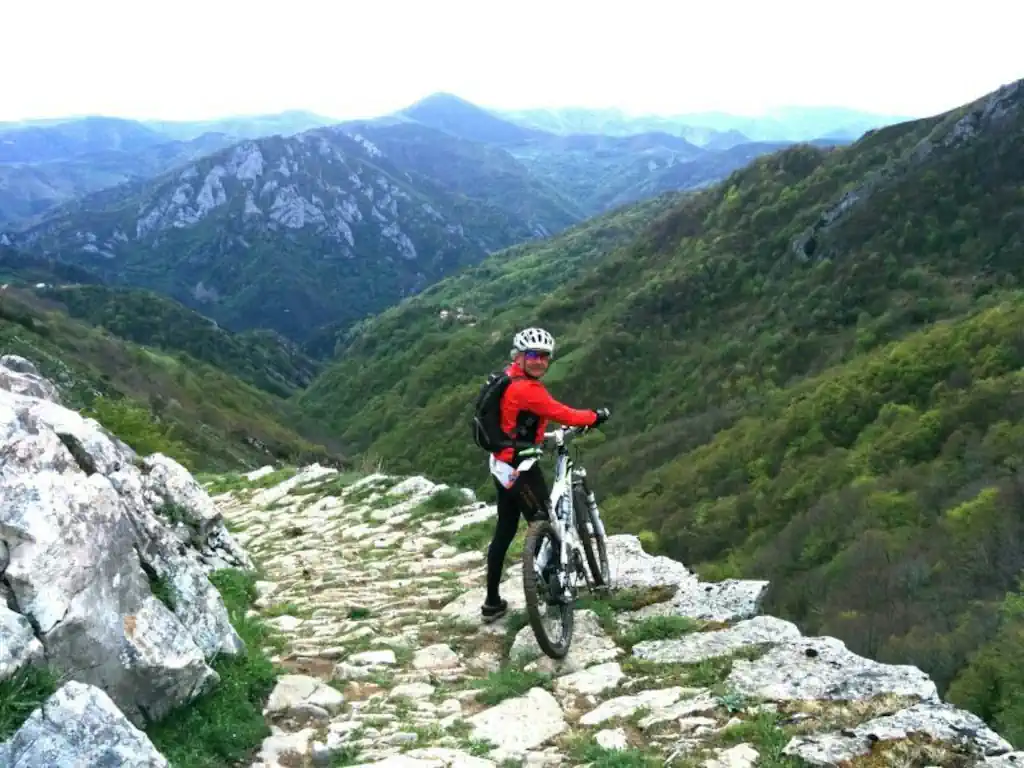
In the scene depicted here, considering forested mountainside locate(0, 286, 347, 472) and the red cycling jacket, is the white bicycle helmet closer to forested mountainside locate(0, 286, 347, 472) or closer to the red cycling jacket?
the red cycling jacket

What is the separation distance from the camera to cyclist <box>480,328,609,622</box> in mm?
7566

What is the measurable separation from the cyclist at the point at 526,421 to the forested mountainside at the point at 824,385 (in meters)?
6.89

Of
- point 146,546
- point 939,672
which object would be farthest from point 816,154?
point 146,546

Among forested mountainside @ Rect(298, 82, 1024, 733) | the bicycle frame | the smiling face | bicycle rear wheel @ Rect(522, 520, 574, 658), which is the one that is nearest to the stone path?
bicycle rear wheel @ Rect(522, 520, 574, 658)

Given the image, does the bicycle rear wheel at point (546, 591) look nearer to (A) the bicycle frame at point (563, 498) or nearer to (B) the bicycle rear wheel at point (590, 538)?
(A) the bicycle frame at point (563, 498)

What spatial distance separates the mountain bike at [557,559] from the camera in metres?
7.30

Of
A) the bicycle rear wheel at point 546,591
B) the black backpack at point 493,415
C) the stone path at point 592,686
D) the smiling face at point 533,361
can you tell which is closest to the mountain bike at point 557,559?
the bicycle rear wheel at point 546,591

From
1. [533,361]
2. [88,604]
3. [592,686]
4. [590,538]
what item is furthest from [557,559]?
[88,604]

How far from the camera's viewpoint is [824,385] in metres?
52.5

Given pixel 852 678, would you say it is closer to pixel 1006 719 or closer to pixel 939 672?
pixel 1006 719

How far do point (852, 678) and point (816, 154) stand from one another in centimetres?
11562

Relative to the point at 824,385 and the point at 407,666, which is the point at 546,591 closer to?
the point at 407,666

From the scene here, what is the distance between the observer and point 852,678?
20.5ft

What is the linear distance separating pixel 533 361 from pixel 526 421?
64 cm
